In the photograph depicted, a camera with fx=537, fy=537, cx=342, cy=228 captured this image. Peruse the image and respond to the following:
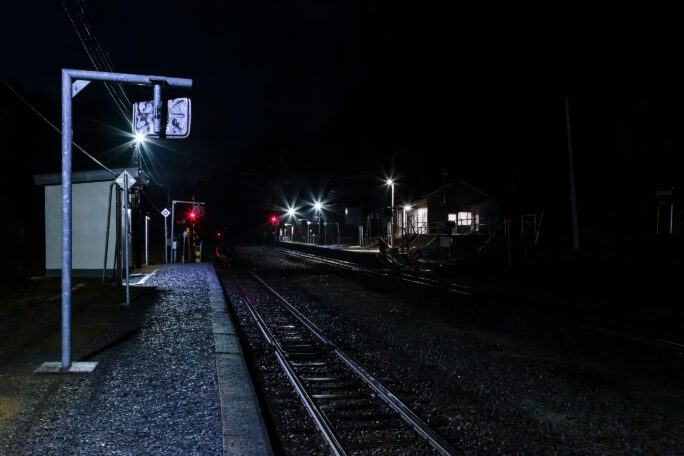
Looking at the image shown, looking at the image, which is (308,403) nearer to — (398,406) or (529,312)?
(398,406)

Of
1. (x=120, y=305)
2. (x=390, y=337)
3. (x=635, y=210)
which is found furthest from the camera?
(x=635, y=210)

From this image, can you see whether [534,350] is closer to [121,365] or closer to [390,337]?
[390,337]

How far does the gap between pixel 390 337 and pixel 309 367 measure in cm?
238

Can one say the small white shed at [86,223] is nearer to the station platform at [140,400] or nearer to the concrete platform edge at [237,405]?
the station platform at [140,400]

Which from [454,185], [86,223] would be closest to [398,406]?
[86,223]

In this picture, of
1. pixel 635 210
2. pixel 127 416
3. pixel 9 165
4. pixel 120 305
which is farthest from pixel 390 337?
pixel 9 165

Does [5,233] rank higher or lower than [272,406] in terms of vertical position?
higher

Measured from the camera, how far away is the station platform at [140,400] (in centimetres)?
440

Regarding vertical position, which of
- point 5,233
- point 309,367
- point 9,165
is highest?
point 9,165

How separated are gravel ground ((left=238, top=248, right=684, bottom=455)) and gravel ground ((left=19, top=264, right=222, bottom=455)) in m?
2.16

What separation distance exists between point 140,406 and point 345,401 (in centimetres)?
212

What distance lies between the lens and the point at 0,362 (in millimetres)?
7141

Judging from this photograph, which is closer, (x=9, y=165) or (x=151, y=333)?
(x=151, y=333)

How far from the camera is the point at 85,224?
20.0 m
